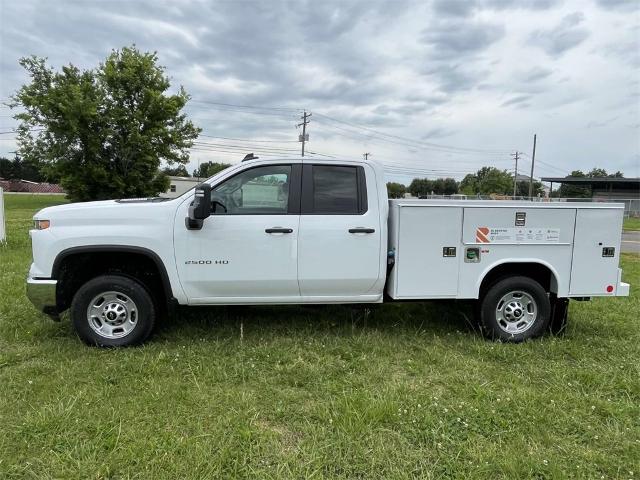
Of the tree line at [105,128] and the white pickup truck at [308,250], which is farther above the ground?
the tree line at [105,128]

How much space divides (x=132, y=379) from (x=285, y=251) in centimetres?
174

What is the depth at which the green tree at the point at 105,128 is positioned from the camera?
3200cm

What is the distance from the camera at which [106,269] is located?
188 inches

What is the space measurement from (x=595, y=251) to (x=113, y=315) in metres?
4.94

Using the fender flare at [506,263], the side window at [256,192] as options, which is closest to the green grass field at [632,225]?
→ the fender flare at [506,263]

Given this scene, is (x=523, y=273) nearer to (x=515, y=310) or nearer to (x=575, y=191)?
(x=515, y=310)

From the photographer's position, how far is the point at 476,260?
4.91 m

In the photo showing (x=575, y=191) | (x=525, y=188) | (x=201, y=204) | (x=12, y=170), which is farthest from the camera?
(x=12, y=170)

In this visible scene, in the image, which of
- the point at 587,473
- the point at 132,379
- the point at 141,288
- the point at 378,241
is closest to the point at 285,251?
the point at 378,241

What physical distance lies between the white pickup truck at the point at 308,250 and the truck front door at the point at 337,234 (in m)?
0.01

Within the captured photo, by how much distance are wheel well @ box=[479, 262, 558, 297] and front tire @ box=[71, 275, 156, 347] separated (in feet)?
11.4

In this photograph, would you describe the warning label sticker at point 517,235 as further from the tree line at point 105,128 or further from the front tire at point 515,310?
the tree line at point 105,128

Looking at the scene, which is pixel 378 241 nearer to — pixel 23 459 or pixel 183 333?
pixel 183 333

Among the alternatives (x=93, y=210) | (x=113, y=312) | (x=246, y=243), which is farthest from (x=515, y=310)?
(x=93, y=210)
